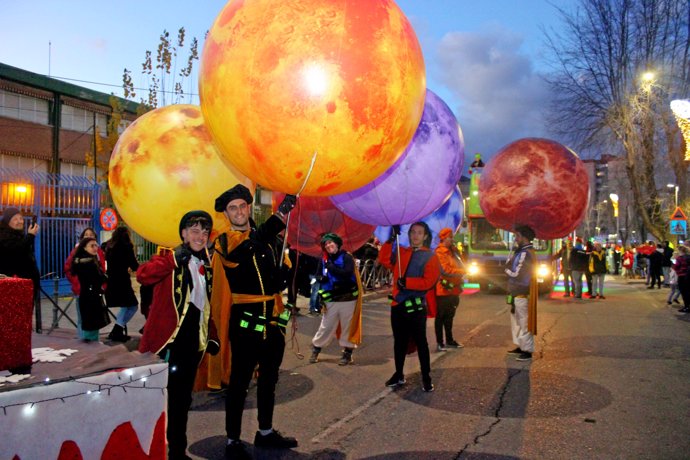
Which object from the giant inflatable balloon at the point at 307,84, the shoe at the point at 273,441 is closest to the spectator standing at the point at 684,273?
the shoe at the point at 273,441

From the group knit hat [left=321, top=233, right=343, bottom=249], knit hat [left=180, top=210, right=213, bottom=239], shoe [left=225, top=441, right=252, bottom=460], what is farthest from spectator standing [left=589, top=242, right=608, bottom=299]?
knit hat [left=180, top=210, right=213, bottom=239]

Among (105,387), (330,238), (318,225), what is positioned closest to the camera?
(105,387)

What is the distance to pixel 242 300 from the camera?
12.8 ft

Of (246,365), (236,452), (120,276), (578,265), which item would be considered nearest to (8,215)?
(120,276)

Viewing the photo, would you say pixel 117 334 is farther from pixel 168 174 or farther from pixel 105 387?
pixel 105 387

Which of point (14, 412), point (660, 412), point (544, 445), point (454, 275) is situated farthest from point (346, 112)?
point (454, 275)

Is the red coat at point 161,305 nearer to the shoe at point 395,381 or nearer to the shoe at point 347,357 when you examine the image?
the shoe at point 395,381

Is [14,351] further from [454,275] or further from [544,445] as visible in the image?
[454,275]

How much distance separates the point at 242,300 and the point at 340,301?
334 cm

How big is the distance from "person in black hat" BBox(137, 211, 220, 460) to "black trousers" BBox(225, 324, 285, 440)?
255 millimetres

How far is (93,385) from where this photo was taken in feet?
8.66

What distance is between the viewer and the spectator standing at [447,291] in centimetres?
803

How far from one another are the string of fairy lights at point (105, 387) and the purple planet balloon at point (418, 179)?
262 centimetres

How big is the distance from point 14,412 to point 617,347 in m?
8.04
